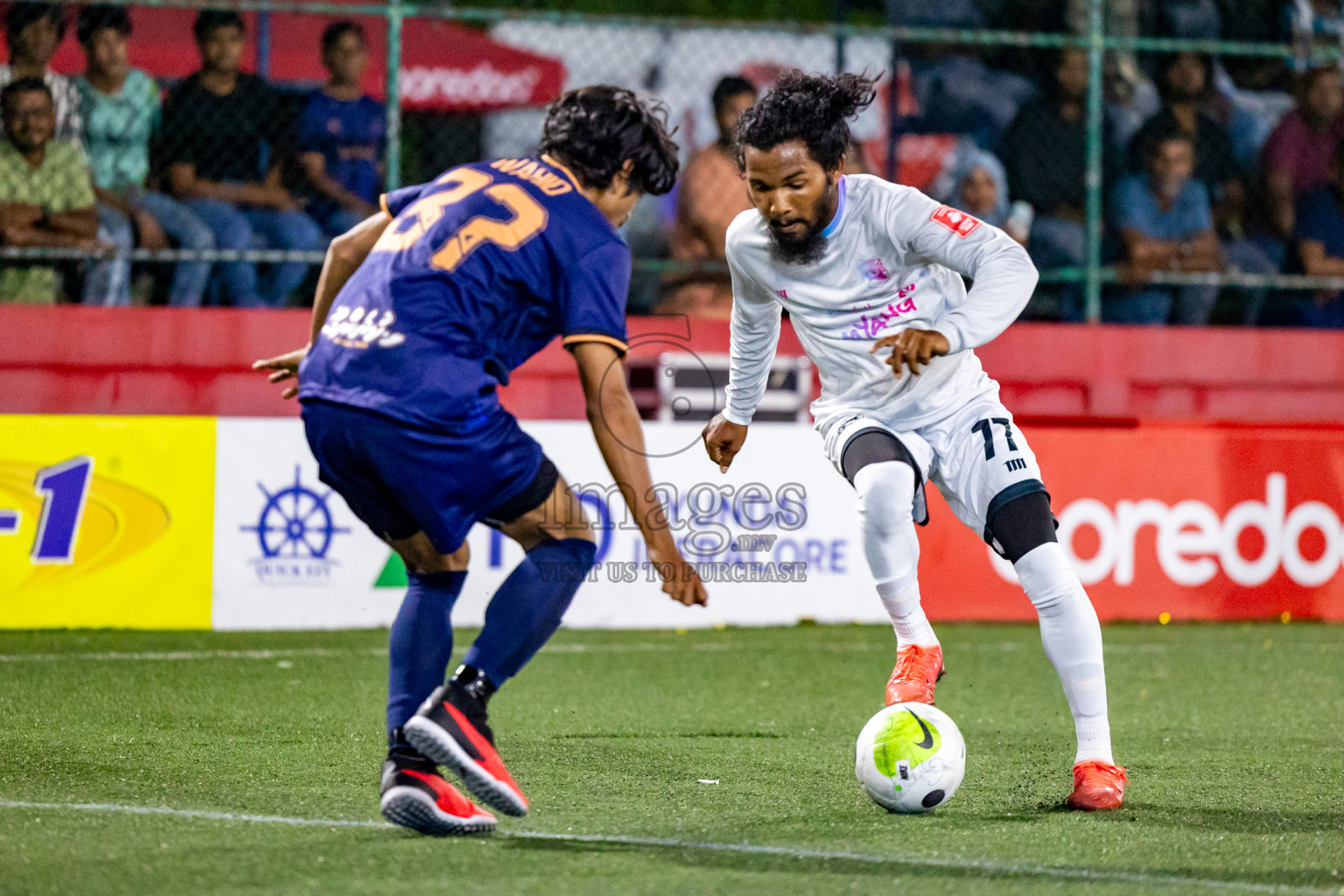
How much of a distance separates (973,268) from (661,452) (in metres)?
4.20

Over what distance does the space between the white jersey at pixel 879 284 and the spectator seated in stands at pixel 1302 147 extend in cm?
680

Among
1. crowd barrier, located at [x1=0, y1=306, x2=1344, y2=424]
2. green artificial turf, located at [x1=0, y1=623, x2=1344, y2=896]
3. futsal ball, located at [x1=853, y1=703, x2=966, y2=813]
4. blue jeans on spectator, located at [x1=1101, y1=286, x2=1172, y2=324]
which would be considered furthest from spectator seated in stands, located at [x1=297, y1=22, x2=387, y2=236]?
futsal ball, located at [x1=853, y1=703, x2=966, y2=813]

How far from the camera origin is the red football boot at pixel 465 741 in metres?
3.64

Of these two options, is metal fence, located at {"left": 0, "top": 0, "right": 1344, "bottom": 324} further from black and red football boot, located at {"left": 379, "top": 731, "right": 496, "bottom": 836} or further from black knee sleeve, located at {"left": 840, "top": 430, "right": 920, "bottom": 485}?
black and red football boot, located at {"left": 379, "top": 731, "right": 496, "bottom": 836}

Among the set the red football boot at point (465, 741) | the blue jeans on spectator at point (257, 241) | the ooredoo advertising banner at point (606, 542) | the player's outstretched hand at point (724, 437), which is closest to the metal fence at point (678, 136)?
the blue jeans on spectator at point (257, 241)

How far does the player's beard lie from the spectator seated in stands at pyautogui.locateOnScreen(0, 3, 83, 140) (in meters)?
5.70

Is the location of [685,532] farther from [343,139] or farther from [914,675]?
[914,675]

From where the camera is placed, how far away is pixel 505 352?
395cm

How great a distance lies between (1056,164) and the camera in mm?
10711

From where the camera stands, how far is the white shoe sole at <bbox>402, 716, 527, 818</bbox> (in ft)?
11.9

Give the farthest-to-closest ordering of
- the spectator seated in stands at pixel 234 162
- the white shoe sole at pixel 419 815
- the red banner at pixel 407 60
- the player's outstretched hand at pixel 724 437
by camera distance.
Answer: the red banner at pixel 407 60, the spectator seated in stands at pixel 234 162, the player's outstretched hand at pixel 724 437, the white shoe sole at pixel 419 815

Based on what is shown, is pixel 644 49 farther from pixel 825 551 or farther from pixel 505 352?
pixel 505 352

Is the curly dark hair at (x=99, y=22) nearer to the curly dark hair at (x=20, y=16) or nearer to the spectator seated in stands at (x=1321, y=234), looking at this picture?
the curly dark hair at (x=20, y=16)

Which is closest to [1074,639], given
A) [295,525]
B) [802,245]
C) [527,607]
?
[802,245]
